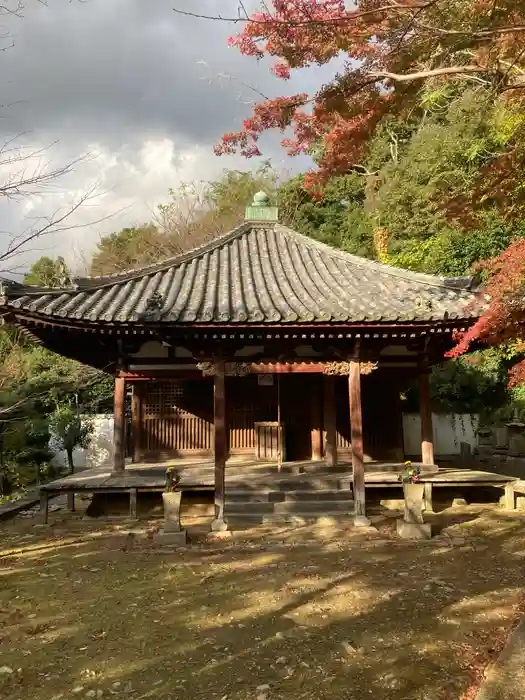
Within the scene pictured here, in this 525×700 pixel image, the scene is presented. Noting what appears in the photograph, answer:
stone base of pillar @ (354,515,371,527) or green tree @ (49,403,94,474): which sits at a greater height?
green tree @ (49,403,94,474)

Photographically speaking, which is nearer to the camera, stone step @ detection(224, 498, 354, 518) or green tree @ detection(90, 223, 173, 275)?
stone step @ detection(224, 498, 354, 518)

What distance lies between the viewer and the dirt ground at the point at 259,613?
4551 millimetres

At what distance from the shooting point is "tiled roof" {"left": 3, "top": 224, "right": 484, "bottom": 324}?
946cm

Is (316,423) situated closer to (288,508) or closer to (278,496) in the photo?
(278,496)

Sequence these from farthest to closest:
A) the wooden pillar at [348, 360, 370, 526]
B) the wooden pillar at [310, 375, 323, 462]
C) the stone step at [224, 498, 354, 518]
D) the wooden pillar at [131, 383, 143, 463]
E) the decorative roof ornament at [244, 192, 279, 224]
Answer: the decorative roof ornament at [244, 192, 279, 224] → the wooden pillar at [131, 383, 143, 463] → the wooden pillar at [310, 375, 323, 462] → the stone step at [224, 498, 354, 518] → the wooden pillar at [348, 360, 370, 526]

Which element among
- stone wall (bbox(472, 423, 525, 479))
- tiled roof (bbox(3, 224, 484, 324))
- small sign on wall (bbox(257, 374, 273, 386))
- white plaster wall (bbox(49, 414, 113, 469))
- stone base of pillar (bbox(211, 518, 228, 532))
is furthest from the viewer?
white plaster wall (bbox(49, 414, 113, 469))

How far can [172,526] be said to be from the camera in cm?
922

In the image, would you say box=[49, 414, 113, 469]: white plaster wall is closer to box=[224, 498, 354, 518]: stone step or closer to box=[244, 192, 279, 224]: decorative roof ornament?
box=[244, 192, 279, 224]: decorative roof ornament

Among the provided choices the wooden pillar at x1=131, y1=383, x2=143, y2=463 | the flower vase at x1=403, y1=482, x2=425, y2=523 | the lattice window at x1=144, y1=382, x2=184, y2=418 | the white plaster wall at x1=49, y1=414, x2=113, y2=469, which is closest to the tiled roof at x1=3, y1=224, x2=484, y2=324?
the flower vase at x1=403, y1=482, x2=425, y2=523

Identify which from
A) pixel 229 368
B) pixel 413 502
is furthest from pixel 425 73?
pixel 413 502

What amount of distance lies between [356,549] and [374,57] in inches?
292

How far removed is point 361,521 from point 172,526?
3.68 m

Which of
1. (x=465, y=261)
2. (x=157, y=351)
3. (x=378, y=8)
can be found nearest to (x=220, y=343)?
(x=157, y=351)

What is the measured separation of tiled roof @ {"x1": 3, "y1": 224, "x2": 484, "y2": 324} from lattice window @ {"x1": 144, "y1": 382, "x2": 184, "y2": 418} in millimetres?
3467
